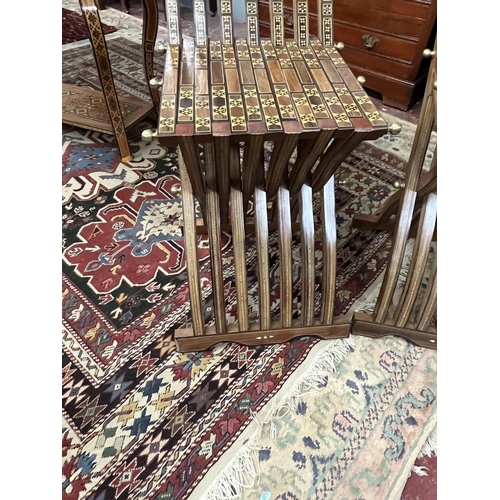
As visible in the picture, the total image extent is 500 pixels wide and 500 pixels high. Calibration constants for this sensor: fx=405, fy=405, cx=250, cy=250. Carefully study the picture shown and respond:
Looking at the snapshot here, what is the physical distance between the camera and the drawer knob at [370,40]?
69.4 inches

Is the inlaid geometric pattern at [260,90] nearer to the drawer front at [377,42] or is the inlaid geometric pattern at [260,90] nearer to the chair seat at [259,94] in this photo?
the chair seat at [259,94]

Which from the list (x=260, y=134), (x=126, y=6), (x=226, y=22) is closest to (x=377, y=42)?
(x=226, y=22)

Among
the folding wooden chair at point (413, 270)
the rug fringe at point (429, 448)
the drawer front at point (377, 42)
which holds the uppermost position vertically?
the drawer front at point (377, 42)

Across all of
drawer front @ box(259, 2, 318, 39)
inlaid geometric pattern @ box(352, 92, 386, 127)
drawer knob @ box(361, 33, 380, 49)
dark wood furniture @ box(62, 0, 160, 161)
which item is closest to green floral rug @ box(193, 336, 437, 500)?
inlaid geometric pattern @ box(352, 92, 386, 127)

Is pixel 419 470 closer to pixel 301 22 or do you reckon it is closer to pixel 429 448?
pixel 429 448

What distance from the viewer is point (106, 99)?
146cm

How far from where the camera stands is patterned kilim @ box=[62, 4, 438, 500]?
0.88 meters

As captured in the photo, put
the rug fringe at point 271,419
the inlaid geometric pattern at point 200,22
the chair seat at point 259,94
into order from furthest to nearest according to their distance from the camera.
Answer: the inlaid geometric pattern at point 200,22, the rug fringe at point 271,419, the chair seat at point 259,94

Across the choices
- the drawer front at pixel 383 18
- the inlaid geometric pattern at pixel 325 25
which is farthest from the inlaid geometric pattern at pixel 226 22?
the drawer front at pixel 383 18

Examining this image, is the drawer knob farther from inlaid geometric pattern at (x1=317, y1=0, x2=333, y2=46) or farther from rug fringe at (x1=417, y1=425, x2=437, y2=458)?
rug fringe at (x1=417, y1=425, x2=437, y2=458)

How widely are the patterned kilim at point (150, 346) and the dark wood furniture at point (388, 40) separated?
18.3 inches

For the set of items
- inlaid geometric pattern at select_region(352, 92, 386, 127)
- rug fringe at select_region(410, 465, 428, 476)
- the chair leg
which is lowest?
rug fringe at select_region(410, 465, 428, 476)

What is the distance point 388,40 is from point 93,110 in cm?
129

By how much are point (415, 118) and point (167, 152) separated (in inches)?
44.4
